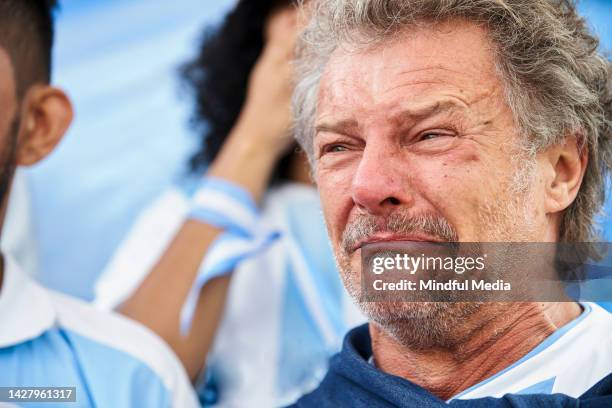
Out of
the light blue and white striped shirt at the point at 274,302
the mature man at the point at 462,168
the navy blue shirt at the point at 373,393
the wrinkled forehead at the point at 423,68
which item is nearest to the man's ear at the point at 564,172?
the mature man at the point at 462,168

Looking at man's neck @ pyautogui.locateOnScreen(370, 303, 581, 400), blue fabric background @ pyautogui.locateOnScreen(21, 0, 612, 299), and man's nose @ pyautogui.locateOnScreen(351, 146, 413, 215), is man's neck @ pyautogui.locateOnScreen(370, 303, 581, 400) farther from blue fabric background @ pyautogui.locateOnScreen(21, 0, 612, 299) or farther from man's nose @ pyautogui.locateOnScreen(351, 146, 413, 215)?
blue fabric background @ pyautogui.locateOnScreen(21, 0, 612, 299)

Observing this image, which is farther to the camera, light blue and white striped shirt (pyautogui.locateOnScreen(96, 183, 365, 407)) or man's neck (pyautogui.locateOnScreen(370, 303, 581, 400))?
light blue and white striped shirt (pyautogui.locateOnScreen(96, 183, 365, 407))

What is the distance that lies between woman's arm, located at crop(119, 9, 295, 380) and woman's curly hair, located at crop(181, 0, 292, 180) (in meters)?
0.07

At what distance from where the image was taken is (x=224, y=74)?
2.62 meters

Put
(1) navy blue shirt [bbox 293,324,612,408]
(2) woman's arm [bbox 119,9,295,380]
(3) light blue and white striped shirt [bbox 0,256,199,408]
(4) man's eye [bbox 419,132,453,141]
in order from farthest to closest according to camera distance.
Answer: (2) woman's arm [bbox 119,9,295,380] < (3) light blue and white striped shirt [bbox 0,256,199,408] < (4) man's eye [bbox 419,132,453,141] < (1) navy blue shirt [bbox 293,324,612,408]

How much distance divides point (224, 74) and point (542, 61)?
1.39 metres

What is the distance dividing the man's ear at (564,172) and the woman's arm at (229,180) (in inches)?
34.6

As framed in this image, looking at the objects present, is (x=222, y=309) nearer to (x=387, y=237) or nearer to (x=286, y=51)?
(x=286, y=51)

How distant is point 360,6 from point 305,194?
3.55 feet

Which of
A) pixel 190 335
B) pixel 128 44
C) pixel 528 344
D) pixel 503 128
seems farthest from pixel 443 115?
pixel 128 44

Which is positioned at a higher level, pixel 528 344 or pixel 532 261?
pixel 532 261

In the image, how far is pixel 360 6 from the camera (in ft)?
4.62

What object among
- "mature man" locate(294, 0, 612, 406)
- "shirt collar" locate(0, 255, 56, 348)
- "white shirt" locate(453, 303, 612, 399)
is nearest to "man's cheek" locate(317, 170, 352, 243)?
"mature man" locate(294, 0, 612, 406)

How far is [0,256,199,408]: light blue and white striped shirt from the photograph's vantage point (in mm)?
1627
